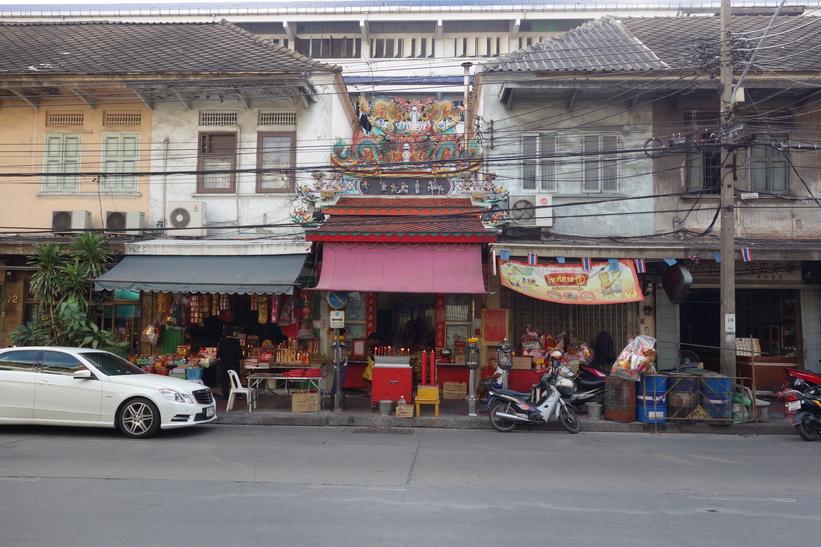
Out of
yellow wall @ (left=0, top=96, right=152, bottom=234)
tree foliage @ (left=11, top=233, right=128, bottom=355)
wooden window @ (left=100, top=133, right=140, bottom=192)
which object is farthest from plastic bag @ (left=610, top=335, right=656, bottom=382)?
wooden window @ (left=100, top=133, right=140, bottom=192)

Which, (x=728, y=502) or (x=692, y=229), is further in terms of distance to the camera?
(x=692, y=229)

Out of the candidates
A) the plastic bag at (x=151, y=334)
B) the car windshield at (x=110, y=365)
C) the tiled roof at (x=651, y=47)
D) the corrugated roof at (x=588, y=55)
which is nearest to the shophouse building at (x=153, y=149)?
the plastic bag at (x=151, y=334)

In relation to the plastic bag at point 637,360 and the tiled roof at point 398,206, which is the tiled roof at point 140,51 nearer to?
the tiled roof at point 398,206

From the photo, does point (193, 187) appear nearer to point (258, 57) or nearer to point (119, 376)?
point (258, 57)

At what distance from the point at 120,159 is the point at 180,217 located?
2.40 meters

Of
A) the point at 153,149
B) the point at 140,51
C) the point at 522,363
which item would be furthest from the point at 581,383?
the point at 140,51

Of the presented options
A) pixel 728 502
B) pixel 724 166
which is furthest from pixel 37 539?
pixel 724 166

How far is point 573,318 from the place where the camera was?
14.8 m

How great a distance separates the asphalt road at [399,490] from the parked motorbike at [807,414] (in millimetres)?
259

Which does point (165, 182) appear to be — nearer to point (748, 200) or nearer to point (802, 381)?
point (748, 200)

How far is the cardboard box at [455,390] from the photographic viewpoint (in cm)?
1459

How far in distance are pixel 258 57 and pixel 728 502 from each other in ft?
46.1

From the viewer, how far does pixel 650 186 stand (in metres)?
14.5

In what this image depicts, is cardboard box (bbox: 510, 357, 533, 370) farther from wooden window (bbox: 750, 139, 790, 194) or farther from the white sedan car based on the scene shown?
wooden window (bbox: 750, 139, 790, 194)
